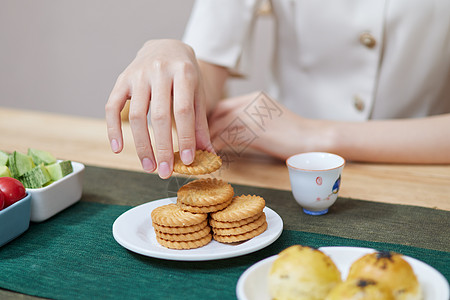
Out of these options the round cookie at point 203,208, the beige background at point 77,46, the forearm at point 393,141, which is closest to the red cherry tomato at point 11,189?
the round cookie at point 203,208

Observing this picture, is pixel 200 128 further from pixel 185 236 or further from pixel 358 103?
pixel 358 103

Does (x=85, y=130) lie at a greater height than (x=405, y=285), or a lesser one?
lesser

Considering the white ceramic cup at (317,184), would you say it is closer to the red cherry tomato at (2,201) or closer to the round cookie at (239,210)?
the round cookie at (239,210)

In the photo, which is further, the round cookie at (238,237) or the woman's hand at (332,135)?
the woman's hand at (332,135)

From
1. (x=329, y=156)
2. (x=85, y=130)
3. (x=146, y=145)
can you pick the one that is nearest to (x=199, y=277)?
(x=146, y=145)

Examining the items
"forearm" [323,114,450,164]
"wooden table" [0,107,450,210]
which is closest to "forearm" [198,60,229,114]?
"wooden table" [0,107,450,210]

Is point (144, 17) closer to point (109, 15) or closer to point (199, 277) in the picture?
point (109, 15)
